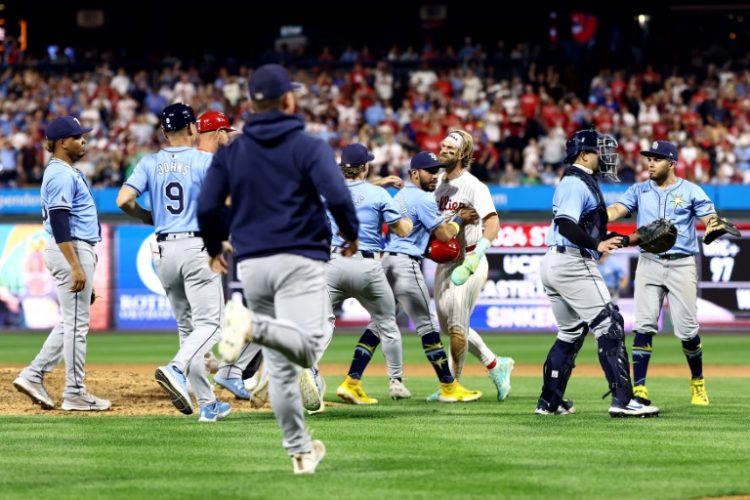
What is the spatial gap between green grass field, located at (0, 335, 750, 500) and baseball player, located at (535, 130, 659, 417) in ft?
1.01

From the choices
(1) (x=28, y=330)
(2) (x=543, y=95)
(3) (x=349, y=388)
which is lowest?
(1) (x=28, y=330)

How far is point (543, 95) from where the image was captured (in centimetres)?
2920

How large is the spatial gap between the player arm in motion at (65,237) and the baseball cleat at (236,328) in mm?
3942

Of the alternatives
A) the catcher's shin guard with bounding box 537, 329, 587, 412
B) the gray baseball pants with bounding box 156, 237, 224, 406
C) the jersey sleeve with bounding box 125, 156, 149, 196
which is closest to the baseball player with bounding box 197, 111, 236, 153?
the jersey sleeve with bounding box 125, 156, 149, 196

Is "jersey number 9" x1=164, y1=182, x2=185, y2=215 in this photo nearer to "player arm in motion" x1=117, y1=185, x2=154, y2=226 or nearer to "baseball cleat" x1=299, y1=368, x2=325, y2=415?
"player arm in motion" x1=117, y1=185, x2=154, y2=226

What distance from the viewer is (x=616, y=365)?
9719 mm

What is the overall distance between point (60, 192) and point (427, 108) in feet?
64.4

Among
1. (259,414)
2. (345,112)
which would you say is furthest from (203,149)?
(345,112)

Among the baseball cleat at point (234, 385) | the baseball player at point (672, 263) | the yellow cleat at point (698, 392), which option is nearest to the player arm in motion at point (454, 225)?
the baseball player at point (672, 263)

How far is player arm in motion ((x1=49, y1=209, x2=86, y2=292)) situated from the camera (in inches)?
393

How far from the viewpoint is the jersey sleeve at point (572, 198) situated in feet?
31.2

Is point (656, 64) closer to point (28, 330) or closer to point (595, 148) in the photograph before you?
point (28, 330)

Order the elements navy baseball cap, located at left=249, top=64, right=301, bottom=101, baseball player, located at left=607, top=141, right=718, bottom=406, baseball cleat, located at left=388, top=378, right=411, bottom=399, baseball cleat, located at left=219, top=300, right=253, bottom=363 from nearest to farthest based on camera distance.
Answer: baseball cleat, located at left=219, top=300, right=253, bottom=363
navy baseball cap, located at left=249, top=64, right=301, bottom=101
baseball player, located at left=607, top=141, right=718, bottom=406
baseball cleat, located at left=388, top=378, right=411, bottom=399

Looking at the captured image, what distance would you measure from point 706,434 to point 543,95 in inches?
823
